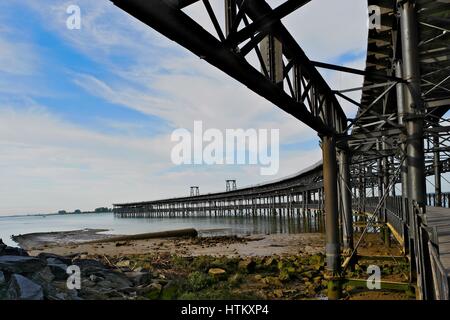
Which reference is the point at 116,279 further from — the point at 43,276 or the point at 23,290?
the point at 23,290

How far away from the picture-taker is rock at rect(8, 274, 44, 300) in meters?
7.84

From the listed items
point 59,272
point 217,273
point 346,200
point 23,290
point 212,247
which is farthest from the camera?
point 212,247

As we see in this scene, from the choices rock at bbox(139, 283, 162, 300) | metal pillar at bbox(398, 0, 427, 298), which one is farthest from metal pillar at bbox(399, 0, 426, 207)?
rock at bbox(139, 283, 162, 300)

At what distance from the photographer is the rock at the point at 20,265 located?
9281 mm

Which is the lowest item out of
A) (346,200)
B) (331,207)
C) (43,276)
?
(43,276)

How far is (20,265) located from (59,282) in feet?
4.13

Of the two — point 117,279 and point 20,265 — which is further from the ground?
point 20,265

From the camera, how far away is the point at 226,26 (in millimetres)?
4887

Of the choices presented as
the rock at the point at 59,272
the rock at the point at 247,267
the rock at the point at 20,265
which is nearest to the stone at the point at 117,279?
the rock at the point at 59,272

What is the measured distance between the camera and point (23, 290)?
8.05m

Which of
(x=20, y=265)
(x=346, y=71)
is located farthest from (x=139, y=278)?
(x=346, y=71)

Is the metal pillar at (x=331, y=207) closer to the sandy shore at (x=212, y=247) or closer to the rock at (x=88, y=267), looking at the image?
the rock at (x=88, y=267)

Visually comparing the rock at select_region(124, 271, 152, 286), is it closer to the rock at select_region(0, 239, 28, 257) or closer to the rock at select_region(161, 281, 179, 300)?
the rock at select_region(161, 281, 179, 300)

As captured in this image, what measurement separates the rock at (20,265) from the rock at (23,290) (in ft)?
3.17
